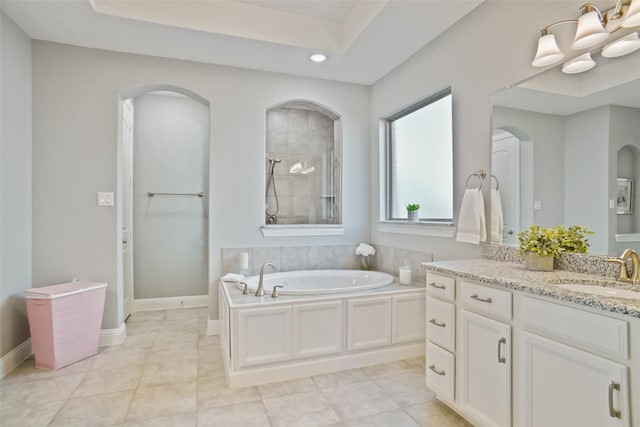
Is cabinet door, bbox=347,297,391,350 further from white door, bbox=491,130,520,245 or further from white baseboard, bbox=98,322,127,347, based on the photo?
white baseboard, bbox=98,322,127,347

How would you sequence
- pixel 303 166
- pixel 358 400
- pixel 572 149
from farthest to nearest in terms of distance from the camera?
pixel 303 166, pixel 358 400, pixel 572 149

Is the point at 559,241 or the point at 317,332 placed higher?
the point at 559,241

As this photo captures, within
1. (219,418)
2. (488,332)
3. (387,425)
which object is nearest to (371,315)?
(387,425)

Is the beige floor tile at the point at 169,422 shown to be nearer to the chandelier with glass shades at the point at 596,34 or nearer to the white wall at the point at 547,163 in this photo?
the white wall at the point at 547,163

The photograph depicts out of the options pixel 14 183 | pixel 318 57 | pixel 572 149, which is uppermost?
pixel 318 57

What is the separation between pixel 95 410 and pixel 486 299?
7.31ft

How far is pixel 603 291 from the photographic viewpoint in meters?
1.43

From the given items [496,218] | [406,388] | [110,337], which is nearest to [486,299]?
[496,218]

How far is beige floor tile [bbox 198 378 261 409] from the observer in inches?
80.4

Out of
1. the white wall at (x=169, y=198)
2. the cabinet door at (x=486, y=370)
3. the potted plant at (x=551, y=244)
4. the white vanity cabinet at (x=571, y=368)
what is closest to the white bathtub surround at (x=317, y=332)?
the cabinet door at (x=486, y=370)

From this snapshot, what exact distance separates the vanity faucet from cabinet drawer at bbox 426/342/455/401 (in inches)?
33.9

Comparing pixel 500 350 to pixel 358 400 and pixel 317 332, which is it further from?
pixel 317 332

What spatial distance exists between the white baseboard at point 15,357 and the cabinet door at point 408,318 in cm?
276

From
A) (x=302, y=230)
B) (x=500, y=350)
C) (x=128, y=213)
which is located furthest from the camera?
(x=128, y=213)
